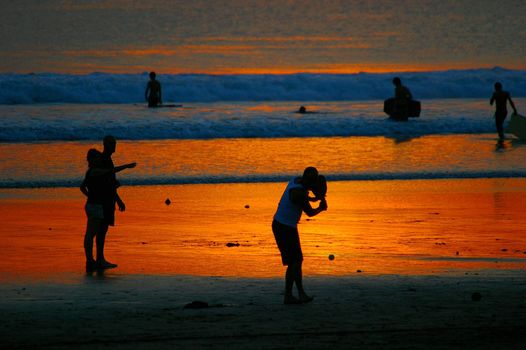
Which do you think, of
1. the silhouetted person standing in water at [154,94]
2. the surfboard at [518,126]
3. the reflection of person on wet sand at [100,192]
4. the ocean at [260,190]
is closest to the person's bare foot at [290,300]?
the ocean at [260,190]

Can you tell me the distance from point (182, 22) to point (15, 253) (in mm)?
77991

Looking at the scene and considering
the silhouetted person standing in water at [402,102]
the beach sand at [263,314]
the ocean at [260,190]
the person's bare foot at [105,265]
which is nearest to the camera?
the beach sand at [263,314]

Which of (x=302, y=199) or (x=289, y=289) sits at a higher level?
(x=302, y=199)

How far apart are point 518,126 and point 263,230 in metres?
17.5

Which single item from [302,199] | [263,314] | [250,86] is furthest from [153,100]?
[263,314]

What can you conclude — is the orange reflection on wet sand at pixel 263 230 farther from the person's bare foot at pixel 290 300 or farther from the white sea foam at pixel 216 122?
the white sea foam at pixel 216 122

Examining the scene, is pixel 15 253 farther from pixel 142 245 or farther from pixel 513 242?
pixel 513 242

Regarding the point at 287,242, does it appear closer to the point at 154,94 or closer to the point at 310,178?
the point at 310,178

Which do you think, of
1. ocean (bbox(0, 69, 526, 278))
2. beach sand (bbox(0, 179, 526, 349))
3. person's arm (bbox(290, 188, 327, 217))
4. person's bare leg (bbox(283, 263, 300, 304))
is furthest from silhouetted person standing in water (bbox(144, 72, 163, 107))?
person's bare leg (bbox(283, 263, 300, 304))

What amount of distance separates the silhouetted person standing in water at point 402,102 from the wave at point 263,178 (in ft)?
48.1

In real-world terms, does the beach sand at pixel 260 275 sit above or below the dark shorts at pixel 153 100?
above

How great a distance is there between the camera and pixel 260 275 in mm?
11773

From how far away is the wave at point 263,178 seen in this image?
20516mm

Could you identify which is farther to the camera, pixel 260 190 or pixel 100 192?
pixel 260 190
